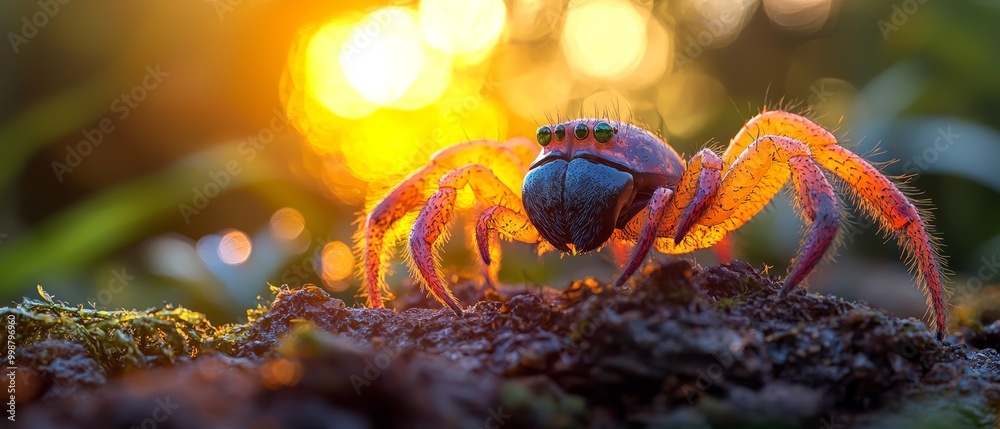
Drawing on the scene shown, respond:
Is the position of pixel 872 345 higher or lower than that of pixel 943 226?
lower

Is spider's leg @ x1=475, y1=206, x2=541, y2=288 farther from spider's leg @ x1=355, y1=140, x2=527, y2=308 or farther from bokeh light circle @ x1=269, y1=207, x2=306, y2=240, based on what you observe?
bokeh light circle @ x1=269, y1=207, x2=306, y2=240

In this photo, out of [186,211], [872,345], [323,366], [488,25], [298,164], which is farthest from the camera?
[488,25]

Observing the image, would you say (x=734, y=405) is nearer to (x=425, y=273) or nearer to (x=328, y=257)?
(x=425, y=273)

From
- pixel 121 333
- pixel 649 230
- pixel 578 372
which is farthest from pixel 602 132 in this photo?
pixel 121 333

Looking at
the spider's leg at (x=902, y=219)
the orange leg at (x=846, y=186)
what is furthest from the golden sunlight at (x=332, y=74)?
the spider's leg at (x=902, y=219)

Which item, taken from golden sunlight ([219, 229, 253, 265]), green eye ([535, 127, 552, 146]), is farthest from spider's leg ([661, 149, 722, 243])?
golden sunlight ([219, 229, 253, 265])

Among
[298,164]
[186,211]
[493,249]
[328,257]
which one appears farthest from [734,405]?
[298,164]
